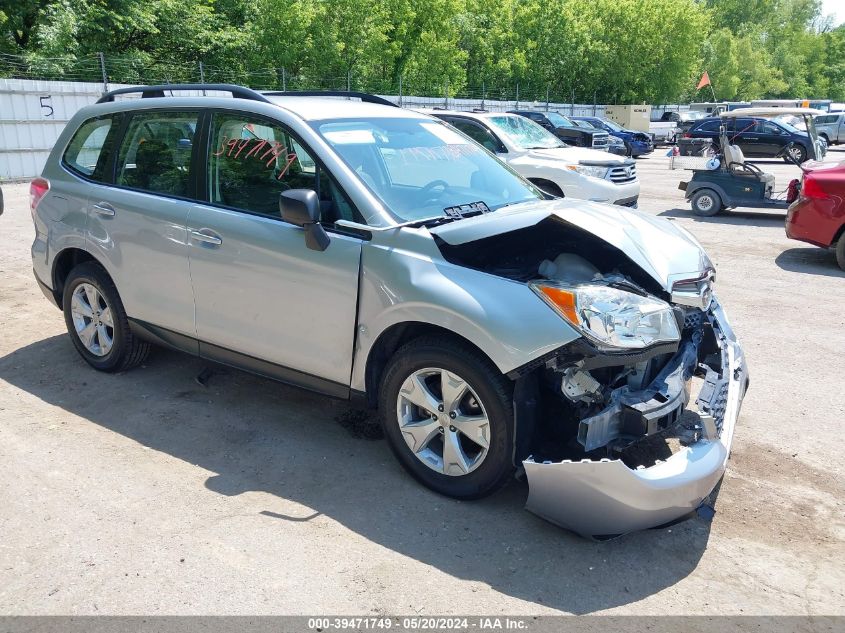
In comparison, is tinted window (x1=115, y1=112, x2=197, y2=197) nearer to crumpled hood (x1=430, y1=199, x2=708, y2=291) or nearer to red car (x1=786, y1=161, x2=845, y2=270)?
crumpled hood (x1=430, y1=199, x2=708, y2=291)

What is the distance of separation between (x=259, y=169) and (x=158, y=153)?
92 centimetres

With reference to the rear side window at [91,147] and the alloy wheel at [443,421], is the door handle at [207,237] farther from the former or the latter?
the alloy wheel at [443,421]

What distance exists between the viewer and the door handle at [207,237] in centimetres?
434

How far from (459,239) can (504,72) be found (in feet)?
149

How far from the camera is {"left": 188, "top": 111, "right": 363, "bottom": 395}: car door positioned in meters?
3.92

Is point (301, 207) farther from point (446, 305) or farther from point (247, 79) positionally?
point (247, 79)

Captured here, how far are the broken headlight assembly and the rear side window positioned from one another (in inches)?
134

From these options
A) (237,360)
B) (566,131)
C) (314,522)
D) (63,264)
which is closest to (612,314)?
(314,522)

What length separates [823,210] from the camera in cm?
880

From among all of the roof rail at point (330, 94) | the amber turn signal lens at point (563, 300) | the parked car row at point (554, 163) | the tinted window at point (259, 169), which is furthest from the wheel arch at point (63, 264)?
the parked car row at point (554, 163)

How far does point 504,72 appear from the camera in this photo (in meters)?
46.3

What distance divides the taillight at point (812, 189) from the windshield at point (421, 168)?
5.57m

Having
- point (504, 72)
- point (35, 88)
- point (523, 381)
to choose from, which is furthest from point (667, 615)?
point (504, 72)

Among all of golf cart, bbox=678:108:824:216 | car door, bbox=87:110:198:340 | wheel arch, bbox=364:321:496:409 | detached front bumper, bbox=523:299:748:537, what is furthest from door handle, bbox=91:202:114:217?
golf cart, bbox=678:108:824:216
